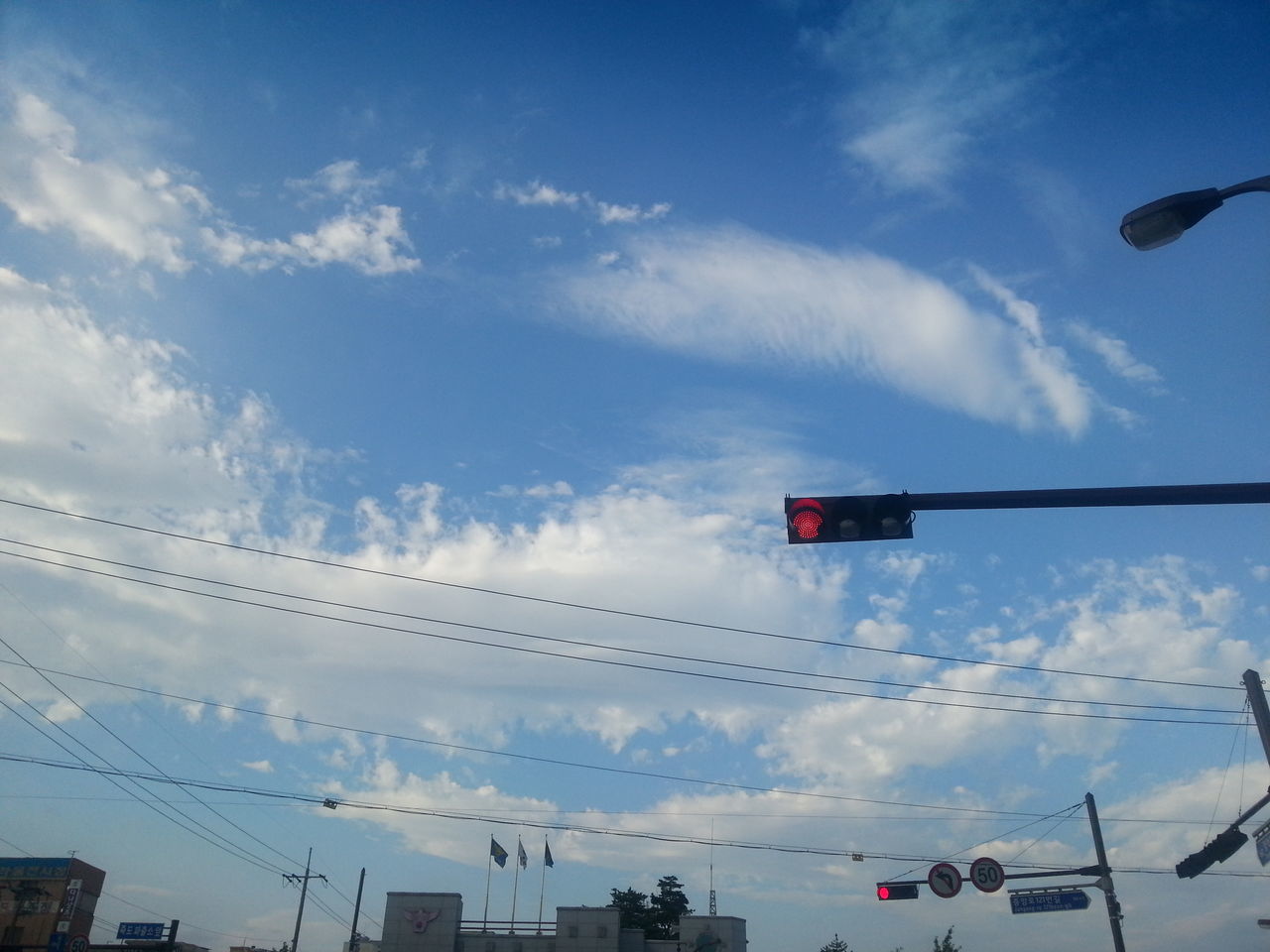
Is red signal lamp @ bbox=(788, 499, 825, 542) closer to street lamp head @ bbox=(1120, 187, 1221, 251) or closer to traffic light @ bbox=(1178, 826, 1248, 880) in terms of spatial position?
street lamp head @ bbox=(1120, 187, 1221, 251)

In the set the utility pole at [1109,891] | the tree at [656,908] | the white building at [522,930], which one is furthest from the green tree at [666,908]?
the utility pole at [1109,891]

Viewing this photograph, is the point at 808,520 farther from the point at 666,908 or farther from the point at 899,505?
the point at 666,908

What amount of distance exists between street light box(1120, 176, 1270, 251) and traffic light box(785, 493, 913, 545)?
361 centimetres

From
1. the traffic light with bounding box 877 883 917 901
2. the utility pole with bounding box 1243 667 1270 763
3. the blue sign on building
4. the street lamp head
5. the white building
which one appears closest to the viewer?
the street lamp head

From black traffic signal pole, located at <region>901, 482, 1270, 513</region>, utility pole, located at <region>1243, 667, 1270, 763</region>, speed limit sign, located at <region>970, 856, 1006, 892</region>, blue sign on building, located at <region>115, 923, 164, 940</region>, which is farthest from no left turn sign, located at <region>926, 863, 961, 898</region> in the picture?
blue sign on building, located at <region>115, 923, 164, 940</region>

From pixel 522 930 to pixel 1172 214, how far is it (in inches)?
2052

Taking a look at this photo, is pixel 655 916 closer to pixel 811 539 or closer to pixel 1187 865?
pixel 1187 865

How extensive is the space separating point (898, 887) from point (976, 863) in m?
2.56

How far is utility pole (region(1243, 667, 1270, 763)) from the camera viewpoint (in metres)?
19.4

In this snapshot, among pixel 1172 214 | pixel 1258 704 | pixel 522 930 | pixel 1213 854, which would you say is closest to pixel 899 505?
pixel 1172 214

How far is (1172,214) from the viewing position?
8.91 meters

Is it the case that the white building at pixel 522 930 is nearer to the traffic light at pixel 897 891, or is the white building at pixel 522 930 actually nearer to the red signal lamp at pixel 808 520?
the traffic light at pixel 897 891

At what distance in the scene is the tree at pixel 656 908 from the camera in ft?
298

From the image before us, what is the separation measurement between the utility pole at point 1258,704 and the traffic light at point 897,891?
37.5ft
